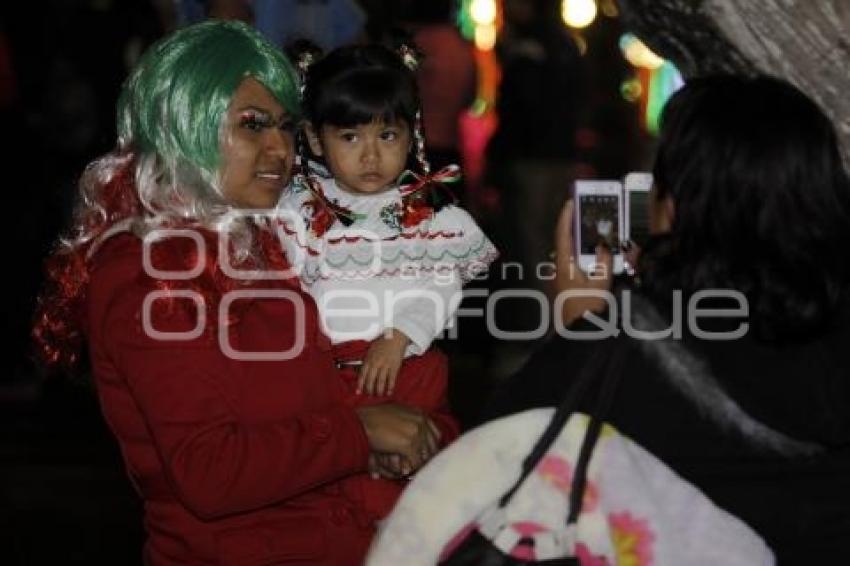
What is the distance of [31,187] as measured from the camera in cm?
834

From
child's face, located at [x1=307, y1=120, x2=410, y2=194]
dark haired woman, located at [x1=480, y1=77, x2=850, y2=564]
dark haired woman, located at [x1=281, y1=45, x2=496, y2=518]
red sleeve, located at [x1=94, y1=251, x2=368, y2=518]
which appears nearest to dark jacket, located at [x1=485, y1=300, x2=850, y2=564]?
dark haired woman, located at [x1=480, y1=77, x2=850, y2=564]

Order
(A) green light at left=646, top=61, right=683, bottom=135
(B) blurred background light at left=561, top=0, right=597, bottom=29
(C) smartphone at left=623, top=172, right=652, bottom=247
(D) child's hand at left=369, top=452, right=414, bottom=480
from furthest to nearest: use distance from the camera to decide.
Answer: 1. (B) blurred background light at left=561, top=0, right=597, bottom=29
2. (A) green light at left=646, top=61, right=683, bottom=135
3. (C) smartphone at left=623, top=172, right=652, bottom=247
4. (D) child's hand at left=369, top=452, right=414, bottom=480

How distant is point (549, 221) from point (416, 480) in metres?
6.61

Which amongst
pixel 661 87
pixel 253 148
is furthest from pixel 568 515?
pixel 661 87

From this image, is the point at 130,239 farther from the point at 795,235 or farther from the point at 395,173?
the point at 795,235

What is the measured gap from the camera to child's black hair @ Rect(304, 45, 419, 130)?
3633 mm

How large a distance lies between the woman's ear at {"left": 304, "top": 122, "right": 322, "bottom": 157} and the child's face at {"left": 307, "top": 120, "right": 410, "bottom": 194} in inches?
1.0

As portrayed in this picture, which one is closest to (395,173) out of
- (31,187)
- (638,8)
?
(638,8)

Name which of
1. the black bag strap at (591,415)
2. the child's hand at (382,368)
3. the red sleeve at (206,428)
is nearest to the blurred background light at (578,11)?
the child's hand at (382,368)

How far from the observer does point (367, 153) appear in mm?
3641

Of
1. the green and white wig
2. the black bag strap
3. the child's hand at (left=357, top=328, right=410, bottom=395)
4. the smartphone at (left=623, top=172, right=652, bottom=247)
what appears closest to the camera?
the black bag strap

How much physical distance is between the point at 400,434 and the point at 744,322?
801 mm

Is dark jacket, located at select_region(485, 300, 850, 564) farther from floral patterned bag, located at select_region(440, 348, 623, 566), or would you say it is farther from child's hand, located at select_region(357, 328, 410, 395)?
child's hand, located at select_region(357, 328, 410, 395)

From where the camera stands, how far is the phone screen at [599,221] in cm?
316
